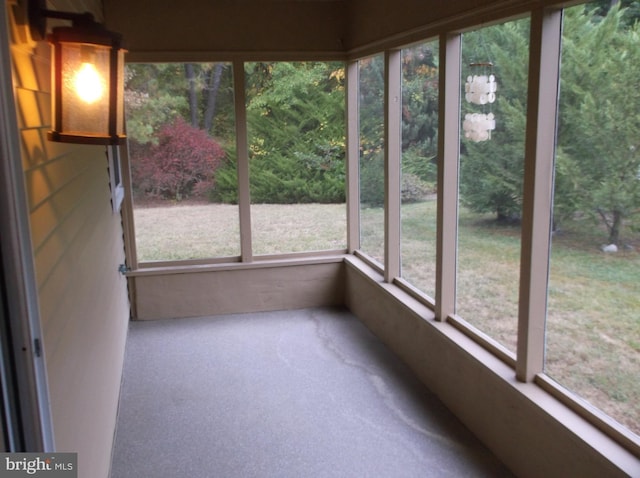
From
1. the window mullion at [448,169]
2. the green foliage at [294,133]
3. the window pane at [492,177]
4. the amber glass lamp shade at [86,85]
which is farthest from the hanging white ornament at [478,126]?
the green foliage at [294,133]

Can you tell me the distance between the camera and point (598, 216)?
222cm

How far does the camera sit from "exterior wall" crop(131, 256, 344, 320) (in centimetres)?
499

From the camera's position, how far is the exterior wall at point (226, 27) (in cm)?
462

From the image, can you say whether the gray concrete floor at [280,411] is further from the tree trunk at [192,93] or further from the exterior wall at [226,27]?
the exterior wall at [226,27]

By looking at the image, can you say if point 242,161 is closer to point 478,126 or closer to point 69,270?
point 478,126

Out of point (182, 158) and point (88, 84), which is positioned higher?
point (88, 84)

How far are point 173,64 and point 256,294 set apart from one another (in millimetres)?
1991

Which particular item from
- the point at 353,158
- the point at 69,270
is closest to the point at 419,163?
the point at 353,158

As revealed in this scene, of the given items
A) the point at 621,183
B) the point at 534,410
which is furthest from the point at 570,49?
the point at 534,410

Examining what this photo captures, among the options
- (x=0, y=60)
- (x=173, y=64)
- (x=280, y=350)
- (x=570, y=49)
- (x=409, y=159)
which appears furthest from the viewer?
(x=173, y=64)

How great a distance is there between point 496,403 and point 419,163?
1.62m

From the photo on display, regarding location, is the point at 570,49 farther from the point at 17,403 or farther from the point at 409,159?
the point at 17,403

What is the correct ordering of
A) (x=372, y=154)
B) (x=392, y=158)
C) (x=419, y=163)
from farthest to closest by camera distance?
(x=372, y=154) → (x=392, y=158) → (x=419, y=163)

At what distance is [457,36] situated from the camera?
10.5 feet
